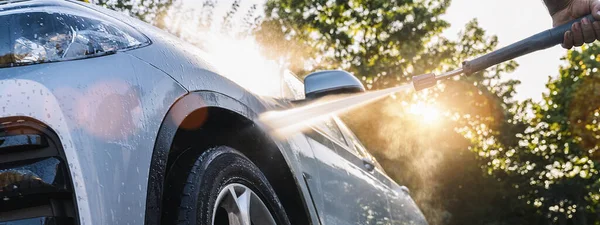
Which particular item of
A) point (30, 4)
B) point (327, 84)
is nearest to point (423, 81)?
point (327, 84)

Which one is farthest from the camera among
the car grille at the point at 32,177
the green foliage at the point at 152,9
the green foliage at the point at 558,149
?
the green foliage at the point at 558,149

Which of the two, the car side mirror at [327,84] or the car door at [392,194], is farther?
the car door at [392,194]

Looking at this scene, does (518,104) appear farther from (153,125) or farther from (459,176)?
(153,125)

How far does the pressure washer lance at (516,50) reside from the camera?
3.19 metres

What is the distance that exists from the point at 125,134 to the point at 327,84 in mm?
1717

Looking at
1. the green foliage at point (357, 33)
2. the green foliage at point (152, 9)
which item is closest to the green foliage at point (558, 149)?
the green foliage at point (357, 33)

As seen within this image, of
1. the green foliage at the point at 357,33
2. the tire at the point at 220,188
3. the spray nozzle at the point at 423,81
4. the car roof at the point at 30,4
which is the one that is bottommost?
the tire at the point at 220,188

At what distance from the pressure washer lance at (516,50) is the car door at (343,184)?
52 centimetres

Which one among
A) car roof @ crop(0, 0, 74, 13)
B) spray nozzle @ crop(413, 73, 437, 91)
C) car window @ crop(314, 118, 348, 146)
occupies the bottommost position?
car window @ crop(314, 118, 348, 146)

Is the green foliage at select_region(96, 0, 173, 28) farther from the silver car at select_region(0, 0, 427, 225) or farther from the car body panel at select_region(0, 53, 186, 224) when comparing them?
the car body panel at select_region(0, 53, 186, 224)

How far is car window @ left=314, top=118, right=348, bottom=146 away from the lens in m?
3.75

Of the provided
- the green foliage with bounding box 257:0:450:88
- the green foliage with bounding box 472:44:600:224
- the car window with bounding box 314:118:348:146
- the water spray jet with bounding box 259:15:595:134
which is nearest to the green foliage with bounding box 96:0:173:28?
the car window with bounding box 314:118:348:146

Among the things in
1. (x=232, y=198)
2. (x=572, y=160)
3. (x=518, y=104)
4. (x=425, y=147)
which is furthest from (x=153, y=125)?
(x=572, y=160)

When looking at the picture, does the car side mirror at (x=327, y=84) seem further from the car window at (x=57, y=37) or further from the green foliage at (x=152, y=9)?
the green foliage at (x=152, y=9)
